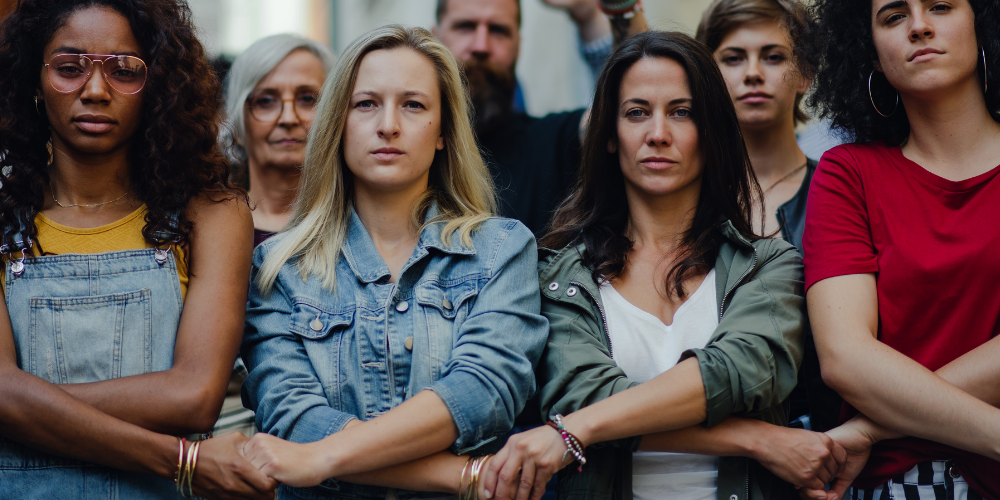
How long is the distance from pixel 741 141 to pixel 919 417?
0.99 metres

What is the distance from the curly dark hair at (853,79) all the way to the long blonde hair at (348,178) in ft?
3.83

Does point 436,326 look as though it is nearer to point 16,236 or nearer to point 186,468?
point 186,468

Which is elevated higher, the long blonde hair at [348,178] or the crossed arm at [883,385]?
the long blonde hair at [348,178]

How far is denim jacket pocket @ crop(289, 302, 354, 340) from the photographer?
7.86 feet

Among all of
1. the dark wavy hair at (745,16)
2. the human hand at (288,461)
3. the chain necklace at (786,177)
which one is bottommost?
the human hand at (288,461)

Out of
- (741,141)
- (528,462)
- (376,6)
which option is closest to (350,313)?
(528,462)

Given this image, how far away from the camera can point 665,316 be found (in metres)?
2.52

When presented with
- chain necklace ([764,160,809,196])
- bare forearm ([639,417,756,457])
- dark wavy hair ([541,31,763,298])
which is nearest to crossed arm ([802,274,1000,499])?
bare forearm ([639,417,756,457])

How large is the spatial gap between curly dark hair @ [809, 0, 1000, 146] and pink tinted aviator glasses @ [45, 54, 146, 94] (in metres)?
2.16

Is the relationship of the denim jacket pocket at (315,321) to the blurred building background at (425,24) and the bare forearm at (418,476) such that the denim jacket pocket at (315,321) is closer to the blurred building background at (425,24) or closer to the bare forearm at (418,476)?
the bare forearm at (418,476)

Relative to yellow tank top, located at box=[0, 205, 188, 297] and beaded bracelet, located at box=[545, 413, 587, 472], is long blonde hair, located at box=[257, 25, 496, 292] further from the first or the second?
beaded bracelet, located at box=[545, 413, 587, 472]

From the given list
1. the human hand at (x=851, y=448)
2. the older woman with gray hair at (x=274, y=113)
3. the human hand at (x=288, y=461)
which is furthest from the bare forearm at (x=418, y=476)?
the older woman with gray hair at (x=274, y=113)

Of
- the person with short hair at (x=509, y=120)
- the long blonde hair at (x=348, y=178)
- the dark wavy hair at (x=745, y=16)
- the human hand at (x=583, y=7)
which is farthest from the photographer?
the human hand at (x=583, y=7)

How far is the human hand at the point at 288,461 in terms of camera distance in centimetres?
213
